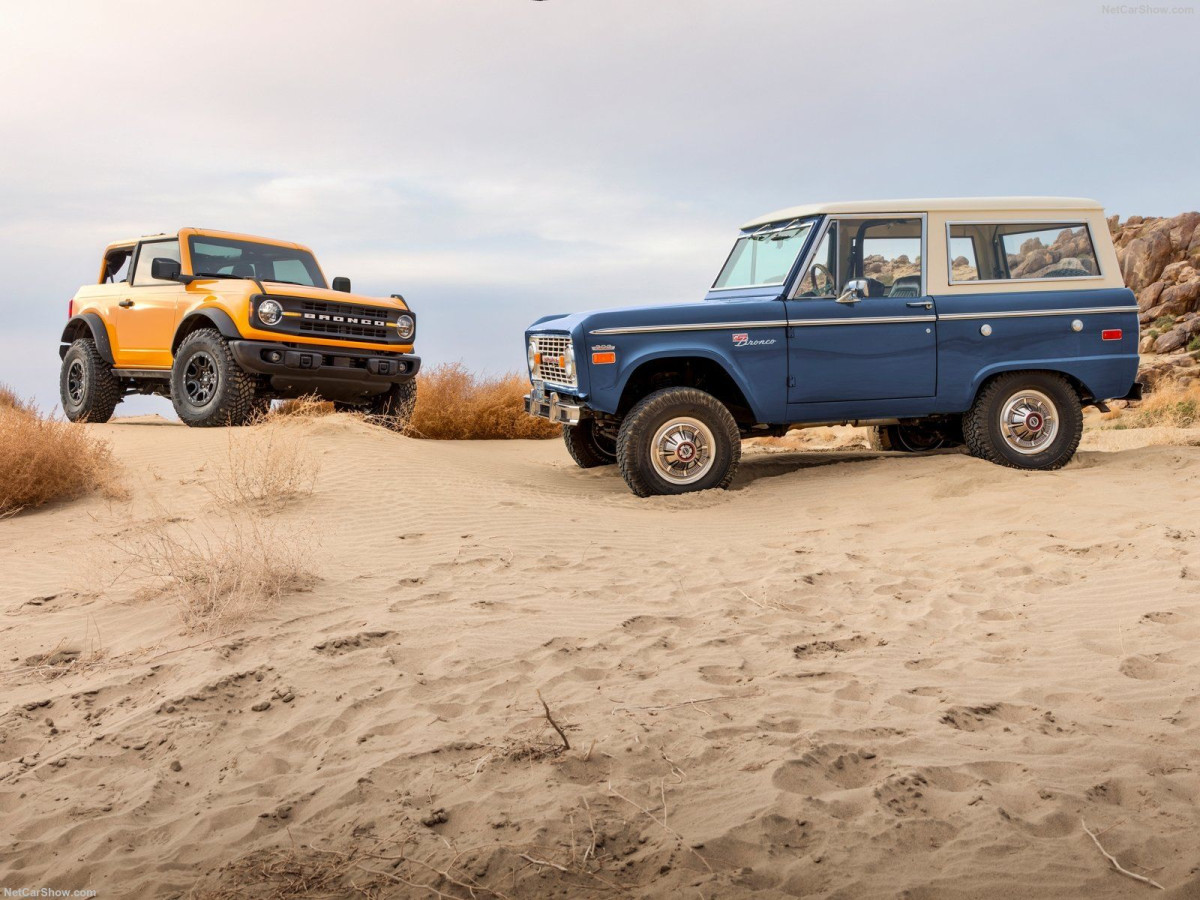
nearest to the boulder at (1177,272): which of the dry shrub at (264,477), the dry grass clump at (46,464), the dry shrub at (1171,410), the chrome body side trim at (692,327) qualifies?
the dry shrub at (1171,410)

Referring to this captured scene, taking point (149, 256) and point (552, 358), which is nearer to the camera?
point (552, 358)

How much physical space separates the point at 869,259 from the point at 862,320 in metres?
0.60

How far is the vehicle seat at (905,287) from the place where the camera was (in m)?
9.84

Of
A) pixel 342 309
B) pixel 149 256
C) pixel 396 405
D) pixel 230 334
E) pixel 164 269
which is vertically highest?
pixel 149 256

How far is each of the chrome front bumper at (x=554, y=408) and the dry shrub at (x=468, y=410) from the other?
632 cm

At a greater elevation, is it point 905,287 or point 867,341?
point 905,287

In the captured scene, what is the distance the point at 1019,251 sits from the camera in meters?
10.3

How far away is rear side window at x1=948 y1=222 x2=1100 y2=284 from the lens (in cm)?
1000

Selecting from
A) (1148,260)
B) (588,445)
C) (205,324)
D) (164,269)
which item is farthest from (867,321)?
(1148,260)

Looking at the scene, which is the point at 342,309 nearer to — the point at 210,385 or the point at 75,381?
the point at 210,385

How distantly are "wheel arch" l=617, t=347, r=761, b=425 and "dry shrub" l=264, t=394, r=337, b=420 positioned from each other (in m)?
4.65

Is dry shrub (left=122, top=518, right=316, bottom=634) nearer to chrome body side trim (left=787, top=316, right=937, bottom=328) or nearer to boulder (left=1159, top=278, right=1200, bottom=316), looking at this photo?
chrome body side trim (left=787, top=316, right=937, bottom=328)

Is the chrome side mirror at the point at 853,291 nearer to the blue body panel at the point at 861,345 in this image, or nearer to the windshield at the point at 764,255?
the blue body panel at the point at 861,345

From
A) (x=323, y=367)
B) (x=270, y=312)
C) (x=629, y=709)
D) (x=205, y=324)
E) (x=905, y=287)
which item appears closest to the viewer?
(x=629, y=709)
